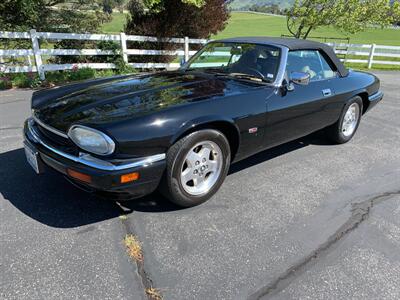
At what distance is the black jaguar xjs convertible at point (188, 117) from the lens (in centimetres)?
237

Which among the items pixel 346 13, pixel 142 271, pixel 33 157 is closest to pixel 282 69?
pixel 142 271

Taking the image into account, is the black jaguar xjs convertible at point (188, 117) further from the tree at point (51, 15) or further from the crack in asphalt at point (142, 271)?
the tree at point (51, 15)

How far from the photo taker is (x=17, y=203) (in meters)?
2.90

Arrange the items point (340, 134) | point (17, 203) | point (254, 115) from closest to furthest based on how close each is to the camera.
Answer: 1. point (17, 203)
2. point (254, 115)
3. point (340, 134)

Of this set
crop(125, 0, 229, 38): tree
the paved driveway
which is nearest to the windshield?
the paved driveway

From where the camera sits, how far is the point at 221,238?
2.56m

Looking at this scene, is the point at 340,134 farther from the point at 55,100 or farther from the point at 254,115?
the point at 55,100

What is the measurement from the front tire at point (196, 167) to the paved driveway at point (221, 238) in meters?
0.14

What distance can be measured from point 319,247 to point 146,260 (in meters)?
1.32

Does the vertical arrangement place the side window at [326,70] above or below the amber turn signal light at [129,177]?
above

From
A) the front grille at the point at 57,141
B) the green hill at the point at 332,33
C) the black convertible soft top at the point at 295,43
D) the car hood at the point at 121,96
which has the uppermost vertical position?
the black convertible soft top at the point at 295,43

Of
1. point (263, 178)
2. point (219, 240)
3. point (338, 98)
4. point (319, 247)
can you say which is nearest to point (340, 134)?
point (338, 98)

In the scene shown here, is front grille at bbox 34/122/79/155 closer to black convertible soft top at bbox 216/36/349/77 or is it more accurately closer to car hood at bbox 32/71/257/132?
car hood at bbox 32/71/257/132

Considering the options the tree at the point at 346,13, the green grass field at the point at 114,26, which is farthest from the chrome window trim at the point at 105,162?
the tree at the point at 346,13
